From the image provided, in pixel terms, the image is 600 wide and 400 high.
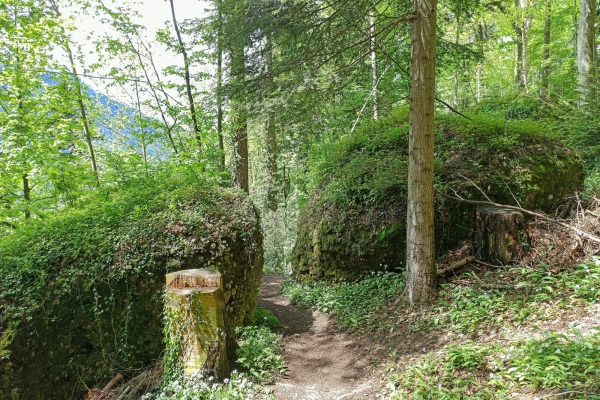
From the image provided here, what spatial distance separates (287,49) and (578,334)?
5365 mm

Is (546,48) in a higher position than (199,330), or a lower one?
higher

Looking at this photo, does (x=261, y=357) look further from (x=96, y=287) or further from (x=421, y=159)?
(x=421, y=159)

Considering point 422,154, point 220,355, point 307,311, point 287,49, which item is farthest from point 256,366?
point 287,49

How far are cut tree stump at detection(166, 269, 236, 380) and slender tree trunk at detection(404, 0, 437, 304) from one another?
287 centimetres

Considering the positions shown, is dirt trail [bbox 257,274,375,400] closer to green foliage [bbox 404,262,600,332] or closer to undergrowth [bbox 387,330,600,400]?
undergrowth [bbox 387,330,600,400]

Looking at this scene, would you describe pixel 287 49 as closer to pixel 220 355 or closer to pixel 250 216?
pixel 250 216

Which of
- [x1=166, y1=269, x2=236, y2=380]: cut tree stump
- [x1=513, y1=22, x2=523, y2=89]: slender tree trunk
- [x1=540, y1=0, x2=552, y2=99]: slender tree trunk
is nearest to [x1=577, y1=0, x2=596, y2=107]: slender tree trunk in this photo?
[x1=540, y1=0, x2=552, y2=99]: slender tree trunk

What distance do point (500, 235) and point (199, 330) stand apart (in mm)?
4605

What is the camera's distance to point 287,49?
5648mm

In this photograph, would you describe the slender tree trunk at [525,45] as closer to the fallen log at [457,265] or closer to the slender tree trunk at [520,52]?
the slender tree trunk at [520,52]

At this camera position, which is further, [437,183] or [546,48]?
Result: [546,48]

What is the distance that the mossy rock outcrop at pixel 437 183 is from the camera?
20.6ft

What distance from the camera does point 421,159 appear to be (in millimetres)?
4730

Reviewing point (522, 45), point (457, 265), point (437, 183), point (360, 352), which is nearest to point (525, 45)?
point (522, 45)
